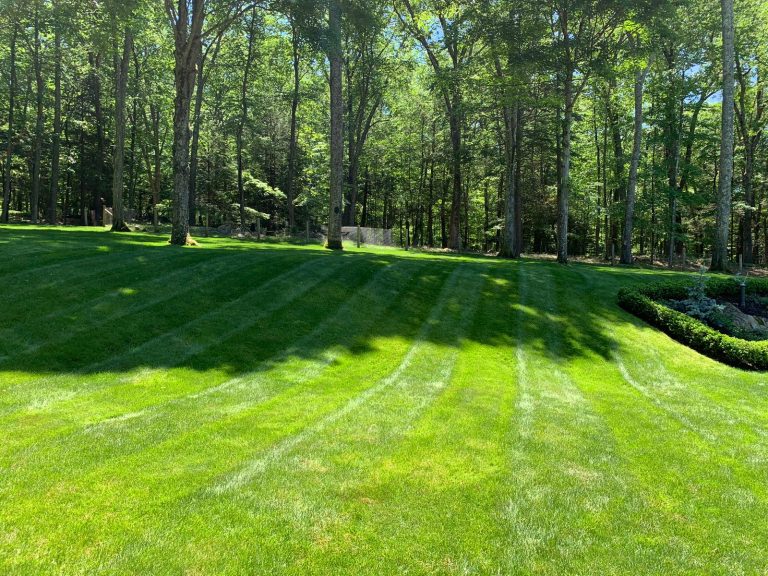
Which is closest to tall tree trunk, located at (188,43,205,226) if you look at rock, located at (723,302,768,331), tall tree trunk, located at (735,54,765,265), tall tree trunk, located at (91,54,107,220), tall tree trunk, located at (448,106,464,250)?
tall tree trunk, located at (91,54,107,220)

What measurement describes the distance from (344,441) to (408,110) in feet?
131

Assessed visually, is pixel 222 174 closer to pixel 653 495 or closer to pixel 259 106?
pixel 259 106

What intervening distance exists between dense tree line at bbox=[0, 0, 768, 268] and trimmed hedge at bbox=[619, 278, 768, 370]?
25.9ft

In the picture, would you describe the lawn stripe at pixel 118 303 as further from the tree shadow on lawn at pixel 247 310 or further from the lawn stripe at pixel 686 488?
the lawn stripe at pixel 686 488

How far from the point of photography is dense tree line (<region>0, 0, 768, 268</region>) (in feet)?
62.0

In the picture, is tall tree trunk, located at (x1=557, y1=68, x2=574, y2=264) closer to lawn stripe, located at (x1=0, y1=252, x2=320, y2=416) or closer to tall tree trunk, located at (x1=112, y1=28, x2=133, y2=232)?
lawn stripe, located at (x1=0, y1=252, x2=320, y2=416)

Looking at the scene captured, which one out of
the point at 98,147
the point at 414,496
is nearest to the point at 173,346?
the point at 414,496

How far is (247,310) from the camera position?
9.18 meters

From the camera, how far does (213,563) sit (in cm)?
254

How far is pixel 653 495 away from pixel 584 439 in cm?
113

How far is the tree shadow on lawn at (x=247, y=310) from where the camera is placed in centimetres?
686

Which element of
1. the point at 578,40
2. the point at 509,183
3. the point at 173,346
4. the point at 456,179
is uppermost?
the point at 578,40

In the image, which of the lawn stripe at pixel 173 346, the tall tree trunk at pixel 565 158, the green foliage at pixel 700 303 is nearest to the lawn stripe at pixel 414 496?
the lawn stripe at pixel 173 346

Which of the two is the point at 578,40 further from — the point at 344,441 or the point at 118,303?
the point at 344,441
